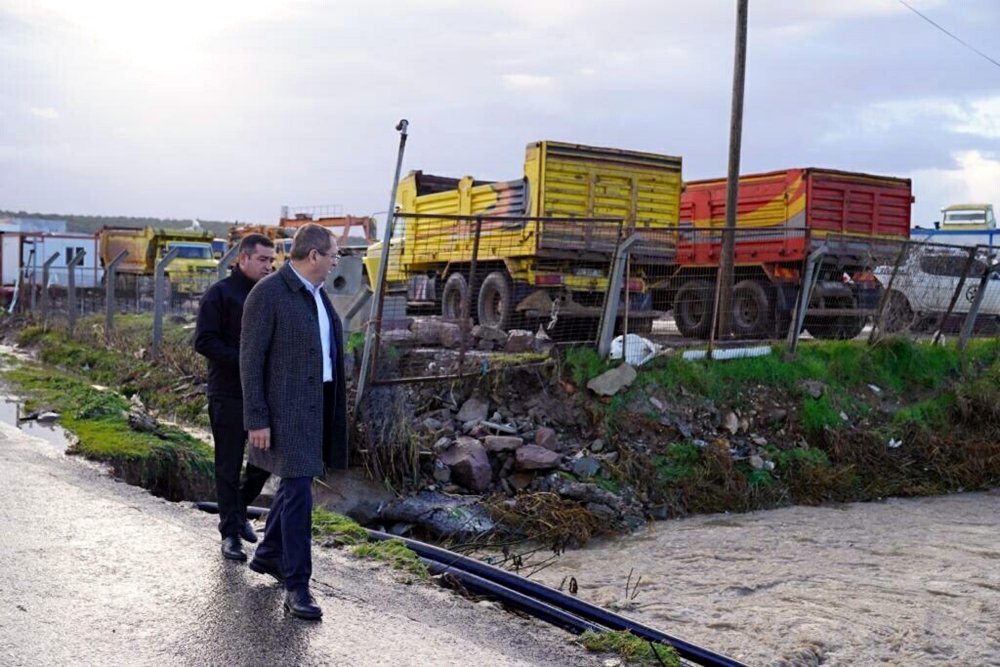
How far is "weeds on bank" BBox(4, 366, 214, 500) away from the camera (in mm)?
9492

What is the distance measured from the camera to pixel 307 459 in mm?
5395

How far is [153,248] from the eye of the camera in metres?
38.1

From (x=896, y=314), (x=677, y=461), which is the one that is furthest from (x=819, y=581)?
(x=896, y=314)

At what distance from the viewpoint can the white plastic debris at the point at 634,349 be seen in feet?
42.7

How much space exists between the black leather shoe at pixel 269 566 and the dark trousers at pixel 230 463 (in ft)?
1.89

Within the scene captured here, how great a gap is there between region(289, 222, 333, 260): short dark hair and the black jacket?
3.08ft

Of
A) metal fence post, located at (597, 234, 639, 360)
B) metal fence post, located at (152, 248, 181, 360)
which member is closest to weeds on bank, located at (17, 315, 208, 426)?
metal fence post, located at (152, 248, 181, 360)

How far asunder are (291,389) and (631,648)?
2.09m

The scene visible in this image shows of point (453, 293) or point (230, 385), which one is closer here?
point (230, 385)

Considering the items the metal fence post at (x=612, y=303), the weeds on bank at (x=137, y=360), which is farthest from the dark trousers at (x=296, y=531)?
the metal fence post at (x=612, y=303)

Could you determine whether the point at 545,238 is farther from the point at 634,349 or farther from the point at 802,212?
the point at 802,212

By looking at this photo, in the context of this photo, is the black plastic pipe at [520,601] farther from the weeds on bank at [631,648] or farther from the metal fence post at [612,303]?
the metal fence post at [612,303]

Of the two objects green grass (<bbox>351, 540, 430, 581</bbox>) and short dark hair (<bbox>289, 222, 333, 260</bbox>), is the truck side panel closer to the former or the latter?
green grass (<bbox>351, 540, 430, 581</bbox>)

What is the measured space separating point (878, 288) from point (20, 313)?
20.8 meters
